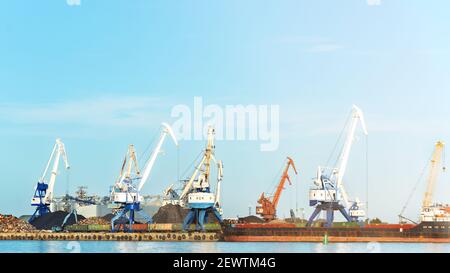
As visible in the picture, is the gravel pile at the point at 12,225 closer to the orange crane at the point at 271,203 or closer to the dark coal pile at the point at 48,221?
the dark coal pile at the point at 48,221

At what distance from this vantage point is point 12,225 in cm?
11450

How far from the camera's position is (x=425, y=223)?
8312 cm

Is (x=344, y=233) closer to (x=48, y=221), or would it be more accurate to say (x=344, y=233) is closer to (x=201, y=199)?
(x=201, y=199)

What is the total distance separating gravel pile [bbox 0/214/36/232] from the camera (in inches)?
4443

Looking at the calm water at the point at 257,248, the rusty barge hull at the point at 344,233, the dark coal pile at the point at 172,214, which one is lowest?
the calm water at the point at 257,248

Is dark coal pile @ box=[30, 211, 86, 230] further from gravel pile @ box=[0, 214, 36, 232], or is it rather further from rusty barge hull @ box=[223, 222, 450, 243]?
rusty barge hull @ box=[223, 222, 450, 243]

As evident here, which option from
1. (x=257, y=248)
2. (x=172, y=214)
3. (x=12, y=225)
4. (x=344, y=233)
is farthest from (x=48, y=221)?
(x=257, y=248)

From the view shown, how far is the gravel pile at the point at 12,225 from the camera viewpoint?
11286cm

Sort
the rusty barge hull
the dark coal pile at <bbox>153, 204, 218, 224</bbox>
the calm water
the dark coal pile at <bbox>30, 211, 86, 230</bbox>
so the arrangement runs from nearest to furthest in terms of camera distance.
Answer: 1. the calm water
2. the rusty barge hull
3. the dark coal pile at <bbox>153, 204, 218, 224</bbox>
4. the dark coal pile at <bbox>30, 211, 86, 230</bbox>

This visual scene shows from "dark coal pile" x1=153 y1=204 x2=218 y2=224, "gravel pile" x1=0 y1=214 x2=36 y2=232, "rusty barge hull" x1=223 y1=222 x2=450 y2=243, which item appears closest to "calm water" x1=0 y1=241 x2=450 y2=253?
"rusty barge hull" x1=223 y1=222 x2=450 y2=243

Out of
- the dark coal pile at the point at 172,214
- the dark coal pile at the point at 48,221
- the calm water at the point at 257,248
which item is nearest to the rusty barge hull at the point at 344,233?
the calm water at the point at 257,248

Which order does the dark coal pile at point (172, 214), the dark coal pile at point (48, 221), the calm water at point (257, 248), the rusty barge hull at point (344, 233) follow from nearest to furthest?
the calm water at point (257, 248) → the rusty barge hull at point (344, 233) → the dark coal pile at point (172, 214) → the dark coal pile at point (48, 221)
